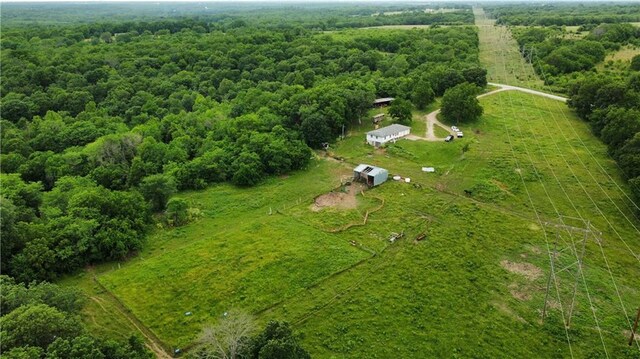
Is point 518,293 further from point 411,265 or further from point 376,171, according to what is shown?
point 376,171

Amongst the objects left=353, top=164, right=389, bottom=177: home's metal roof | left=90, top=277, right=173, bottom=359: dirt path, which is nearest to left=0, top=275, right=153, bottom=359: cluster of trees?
left=90, top=277, right=173, bottom=359: dirt path

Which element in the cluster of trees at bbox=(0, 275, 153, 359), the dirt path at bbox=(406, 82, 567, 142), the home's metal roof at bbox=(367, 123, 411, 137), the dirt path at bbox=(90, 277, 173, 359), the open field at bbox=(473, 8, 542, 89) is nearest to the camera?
the cluster of trees at bbox=(0, 275, 153, 359)

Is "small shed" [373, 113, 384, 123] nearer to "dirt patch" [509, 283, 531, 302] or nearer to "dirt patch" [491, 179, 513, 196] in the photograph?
"dirt patch" [491, 179, 513, 196]

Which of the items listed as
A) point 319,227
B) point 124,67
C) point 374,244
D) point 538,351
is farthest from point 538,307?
point 124,67

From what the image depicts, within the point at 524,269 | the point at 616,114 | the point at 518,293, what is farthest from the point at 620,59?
the point at 518,293

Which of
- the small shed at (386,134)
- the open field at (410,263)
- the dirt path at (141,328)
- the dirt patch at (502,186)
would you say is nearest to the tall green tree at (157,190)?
the open field at (410,263)

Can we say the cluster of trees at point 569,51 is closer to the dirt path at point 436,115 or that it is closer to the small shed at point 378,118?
the dirt path at point 436,115
